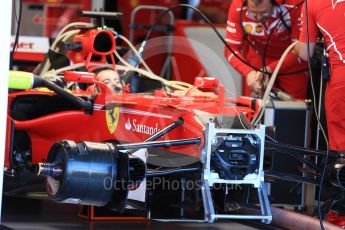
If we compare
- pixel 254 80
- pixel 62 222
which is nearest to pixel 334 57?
pixel 254 80

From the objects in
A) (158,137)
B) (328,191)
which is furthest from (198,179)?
(328,191)

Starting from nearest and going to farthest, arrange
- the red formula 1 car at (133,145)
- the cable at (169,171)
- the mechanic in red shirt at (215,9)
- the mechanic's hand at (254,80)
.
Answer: the red formula 1 car at (133,145) < the cable at (169,171) < the mechanic's hand at (254,80) < the mechanic in red shirt at (215,9)

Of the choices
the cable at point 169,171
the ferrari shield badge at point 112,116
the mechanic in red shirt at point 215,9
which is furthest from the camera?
the mechanic in red shirt at point 215,9

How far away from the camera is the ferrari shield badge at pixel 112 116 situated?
6.01 metres

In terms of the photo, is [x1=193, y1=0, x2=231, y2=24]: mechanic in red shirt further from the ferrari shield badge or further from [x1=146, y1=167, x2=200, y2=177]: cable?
[x1=146, y1=167, x2=200, y2=177]: cable

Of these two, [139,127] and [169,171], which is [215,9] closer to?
[139,127]

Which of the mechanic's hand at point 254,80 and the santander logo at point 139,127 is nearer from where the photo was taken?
the santander logo at point 139,127

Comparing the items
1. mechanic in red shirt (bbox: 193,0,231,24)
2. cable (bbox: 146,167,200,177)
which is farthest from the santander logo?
mechanic in red shirt (bbox: 193,0,231,24)

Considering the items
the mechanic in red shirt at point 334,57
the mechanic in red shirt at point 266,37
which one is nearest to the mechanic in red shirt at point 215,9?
the mechanic in red shirt at point 266,37

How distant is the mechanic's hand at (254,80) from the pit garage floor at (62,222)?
3.48 ft

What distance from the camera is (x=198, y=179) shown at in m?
5.30

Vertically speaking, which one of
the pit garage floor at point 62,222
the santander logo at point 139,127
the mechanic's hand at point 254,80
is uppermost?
the mechanic's hand at point 254,80

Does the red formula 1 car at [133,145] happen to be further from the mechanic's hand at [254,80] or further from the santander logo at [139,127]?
the mechanic's hand at [254,80]

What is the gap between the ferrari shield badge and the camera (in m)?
6.01
